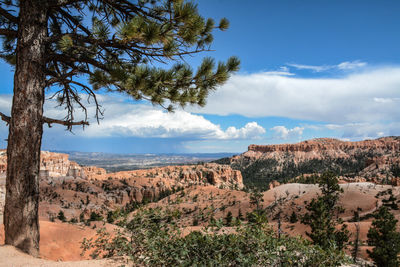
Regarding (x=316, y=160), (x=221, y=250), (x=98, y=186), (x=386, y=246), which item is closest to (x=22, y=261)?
(x=221, y=250)

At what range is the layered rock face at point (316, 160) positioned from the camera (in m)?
119

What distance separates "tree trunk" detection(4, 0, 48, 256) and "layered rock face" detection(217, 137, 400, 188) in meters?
117

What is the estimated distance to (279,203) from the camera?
178 feet

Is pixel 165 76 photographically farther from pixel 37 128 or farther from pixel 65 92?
pixel 65 92

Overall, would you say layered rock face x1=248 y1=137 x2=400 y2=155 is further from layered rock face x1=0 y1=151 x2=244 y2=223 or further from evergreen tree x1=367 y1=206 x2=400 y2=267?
evergreen tree x1=367 y1=206 x2=400 y2=267

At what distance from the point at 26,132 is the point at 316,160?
171 m

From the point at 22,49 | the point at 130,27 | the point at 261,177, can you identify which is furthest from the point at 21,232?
the point at 261,177

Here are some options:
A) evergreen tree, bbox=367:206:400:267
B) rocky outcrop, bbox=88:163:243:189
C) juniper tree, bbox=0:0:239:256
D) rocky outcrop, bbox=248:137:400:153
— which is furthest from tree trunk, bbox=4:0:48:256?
rocky outcrop, bbox=248:137:400:153

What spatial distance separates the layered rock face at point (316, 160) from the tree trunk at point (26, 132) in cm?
11717

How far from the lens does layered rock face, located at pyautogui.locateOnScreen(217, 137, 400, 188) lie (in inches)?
4695

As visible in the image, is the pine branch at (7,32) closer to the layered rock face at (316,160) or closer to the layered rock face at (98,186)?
the layered rock face at (98,186)

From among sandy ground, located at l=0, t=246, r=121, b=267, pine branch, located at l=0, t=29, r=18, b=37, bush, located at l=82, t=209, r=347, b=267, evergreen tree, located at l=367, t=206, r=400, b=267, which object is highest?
pine branch, located at l=0, t=29, r=18, b=37

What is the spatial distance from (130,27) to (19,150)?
339cm

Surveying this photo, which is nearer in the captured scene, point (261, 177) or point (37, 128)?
point (37, 128)
